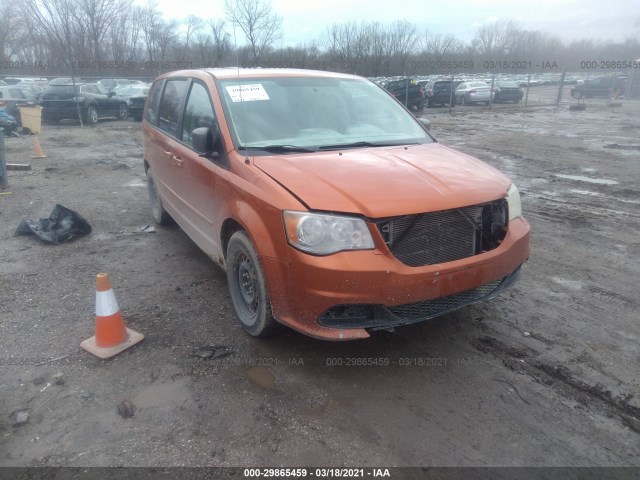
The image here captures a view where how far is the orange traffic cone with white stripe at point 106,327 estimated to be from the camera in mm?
3395

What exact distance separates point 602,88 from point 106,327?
1498 inches

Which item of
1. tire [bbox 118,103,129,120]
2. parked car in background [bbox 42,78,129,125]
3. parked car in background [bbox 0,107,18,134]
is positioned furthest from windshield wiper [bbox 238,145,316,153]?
tire [bbox 118,103,129,120]

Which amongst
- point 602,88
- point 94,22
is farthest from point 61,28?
point 602,88

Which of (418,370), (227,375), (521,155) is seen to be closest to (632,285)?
(418,370)

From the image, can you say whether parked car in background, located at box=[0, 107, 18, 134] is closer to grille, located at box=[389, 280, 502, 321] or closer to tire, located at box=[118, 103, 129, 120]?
tire, located at box=[118, 103, 129, 120]

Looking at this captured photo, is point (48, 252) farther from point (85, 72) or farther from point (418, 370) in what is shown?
point (85, 72)

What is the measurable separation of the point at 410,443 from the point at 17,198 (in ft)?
25.5

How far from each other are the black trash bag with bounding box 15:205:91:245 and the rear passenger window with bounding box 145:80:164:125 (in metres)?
1.58

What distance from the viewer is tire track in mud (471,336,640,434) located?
8.94 feet

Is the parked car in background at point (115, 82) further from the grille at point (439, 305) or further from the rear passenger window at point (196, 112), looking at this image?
the grille at point (439, 305)

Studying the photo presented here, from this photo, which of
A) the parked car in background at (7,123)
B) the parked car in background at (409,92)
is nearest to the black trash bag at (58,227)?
the parked car in background at (7,123)

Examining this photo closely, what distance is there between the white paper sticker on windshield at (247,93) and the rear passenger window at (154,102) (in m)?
2.06

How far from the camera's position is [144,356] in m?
3.37

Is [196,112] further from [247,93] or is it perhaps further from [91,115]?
[91,115]
